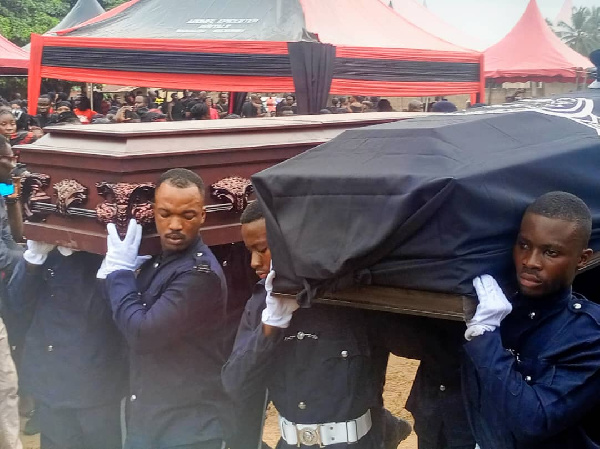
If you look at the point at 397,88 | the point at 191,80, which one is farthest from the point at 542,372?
the point at 397,88

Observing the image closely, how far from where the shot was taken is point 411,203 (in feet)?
5.75

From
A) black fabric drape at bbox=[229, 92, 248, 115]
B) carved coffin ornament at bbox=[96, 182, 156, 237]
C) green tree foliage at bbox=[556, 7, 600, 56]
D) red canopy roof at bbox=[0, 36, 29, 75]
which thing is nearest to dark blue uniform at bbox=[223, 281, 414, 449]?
carved coffin ornament at bbox=[96, 182, 156, 237]

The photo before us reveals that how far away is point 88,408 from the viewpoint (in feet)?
8.79

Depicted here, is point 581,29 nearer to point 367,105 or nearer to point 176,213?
point 367,105

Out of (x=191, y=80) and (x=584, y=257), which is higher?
(x=191, y=80)

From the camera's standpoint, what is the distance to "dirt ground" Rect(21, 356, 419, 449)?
13.2 feet

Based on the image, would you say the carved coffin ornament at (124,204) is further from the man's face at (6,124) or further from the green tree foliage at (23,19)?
the green tree foliage at (23,19)

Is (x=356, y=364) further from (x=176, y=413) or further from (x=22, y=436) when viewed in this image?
(x=22, y=436)

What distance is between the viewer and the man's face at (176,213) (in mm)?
2371

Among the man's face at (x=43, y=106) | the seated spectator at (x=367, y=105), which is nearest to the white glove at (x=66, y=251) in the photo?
the man's face at (x=43, y=106)

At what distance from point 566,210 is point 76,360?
1866mm

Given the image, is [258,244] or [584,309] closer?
[584,309]

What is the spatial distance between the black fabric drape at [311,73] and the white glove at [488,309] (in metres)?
4.47

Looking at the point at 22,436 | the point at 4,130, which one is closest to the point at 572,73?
the point at 4,130
